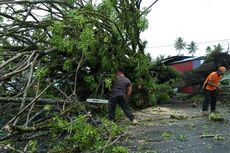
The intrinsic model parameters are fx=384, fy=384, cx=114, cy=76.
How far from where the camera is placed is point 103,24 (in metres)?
9.04

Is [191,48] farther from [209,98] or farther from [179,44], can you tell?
[209,98]

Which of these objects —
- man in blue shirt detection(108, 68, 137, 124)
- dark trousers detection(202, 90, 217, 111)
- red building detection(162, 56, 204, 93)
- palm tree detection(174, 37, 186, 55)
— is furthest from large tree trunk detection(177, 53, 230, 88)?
palm tree detection(174, 37, 186, 55)

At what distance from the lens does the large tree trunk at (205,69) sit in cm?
1477

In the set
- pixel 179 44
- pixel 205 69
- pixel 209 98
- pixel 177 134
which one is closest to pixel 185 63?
pixel 205 69

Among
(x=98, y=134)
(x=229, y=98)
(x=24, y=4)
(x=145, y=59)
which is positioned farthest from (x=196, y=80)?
(x=98, y=134)

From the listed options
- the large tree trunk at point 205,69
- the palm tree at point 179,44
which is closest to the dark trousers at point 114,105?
the large tree trunk at point 205,69

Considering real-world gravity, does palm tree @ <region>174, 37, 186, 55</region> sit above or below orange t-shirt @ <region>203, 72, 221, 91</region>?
above

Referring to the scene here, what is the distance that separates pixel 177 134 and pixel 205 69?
25.9ft

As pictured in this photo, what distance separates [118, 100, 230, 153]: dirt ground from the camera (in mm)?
6660

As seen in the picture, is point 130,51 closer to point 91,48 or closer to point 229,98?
point 91,48

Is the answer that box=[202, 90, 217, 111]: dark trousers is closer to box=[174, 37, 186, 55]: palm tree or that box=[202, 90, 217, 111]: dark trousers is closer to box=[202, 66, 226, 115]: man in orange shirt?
box=[202, 66, 226, 115]: man in orange shirt

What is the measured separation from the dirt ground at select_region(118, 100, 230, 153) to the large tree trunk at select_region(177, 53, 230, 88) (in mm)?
4938

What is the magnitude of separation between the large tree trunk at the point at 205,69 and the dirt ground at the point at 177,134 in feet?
16.2

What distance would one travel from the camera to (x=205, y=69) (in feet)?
49.8
